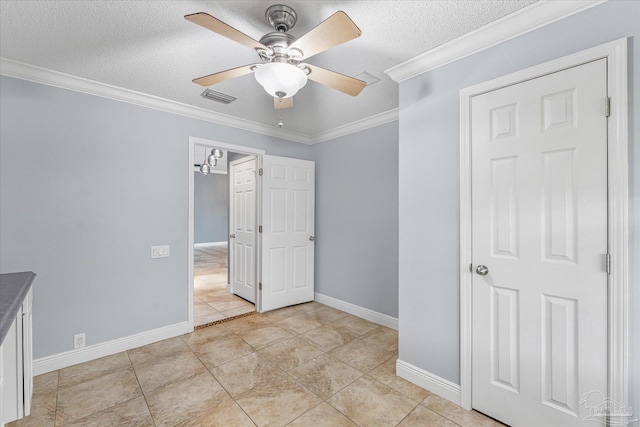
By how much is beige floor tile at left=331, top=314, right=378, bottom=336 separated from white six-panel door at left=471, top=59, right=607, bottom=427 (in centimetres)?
142

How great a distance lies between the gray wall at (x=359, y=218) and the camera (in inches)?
128

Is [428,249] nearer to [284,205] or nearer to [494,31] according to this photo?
[494,31]

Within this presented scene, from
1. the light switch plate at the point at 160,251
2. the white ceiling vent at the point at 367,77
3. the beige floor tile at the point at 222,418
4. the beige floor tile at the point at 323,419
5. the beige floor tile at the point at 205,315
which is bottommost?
the beige floor tile at the point at 323,419

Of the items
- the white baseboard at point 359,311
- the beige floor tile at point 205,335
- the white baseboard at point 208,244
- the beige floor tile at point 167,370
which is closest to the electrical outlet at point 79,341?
the beige floor tile at point 167,370

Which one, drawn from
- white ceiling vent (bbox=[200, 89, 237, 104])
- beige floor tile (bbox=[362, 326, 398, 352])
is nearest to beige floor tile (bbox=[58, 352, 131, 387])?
beige floor tile (bbox=[362, 326, 398, 352])

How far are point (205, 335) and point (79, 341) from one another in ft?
3.46

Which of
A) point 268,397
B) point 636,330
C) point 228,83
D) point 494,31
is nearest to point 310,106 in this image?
point 228,83

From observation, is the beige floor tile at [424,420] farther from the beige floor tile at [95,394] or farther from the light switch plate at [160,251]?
the light switch plate at [160,251]

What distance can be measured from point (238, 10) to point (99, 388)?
2.78m

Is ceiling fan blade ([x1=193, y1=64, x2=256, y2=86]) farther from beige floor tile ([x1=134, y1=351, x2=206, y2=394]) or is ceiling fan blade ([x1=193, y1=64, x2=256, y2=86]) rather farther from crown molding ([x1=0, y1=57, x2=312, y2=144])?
beige floor tile ([x1=134, y1=351, x2=206, y2=394])

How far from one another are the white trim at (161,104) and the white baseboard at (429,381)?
251 cm

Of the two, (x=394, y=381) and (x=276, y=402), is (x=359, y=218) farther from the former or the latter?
(x=276, y=402)

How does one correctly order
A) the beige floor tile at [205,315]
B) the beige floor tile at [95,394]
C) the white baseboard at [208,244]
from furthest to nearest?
the white baseboard at [208,244], the beige floor tile at [205,315], the beige floor tile at [95,394]

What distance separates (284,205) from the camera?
3865 mm
